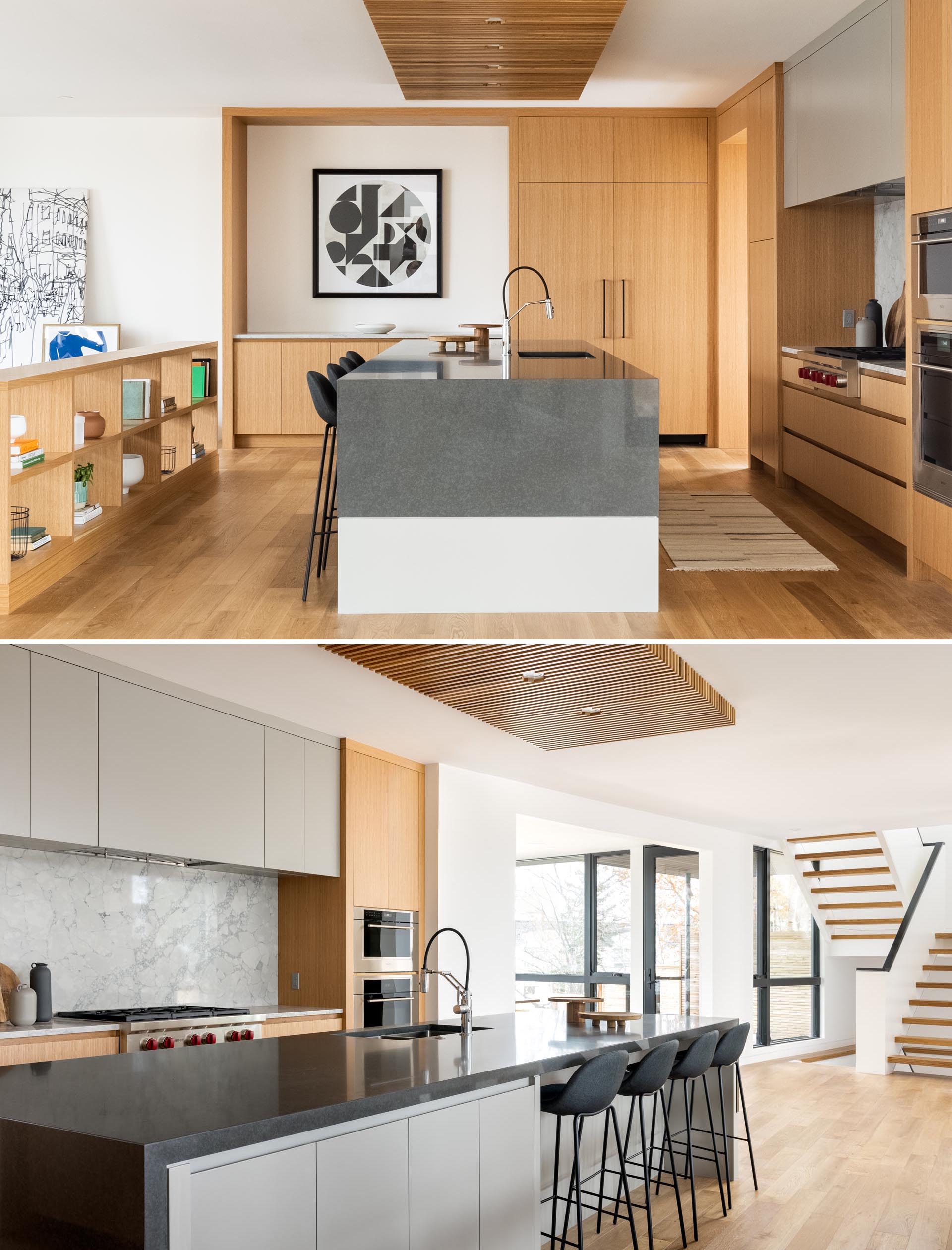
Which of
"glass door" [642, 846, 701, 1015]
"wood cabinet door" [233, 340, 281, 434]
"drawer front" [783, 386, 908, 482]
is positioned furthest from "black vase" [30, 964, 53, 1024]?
"glass door" [642, 846, 701, 1015]

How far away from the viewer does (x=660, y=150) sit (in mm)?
9562

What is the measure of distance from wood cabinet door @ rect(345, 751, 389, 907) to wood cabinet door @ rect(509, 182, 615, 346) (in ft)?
12.7

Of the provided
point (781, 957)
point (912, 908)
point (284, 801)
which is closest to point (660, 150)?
point (284, 801)

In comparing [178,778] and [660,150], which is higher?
[660,150]

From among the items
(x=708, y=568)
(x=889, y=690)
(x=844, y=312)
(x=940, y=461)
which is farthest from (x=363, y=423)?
(x=844, y=312)

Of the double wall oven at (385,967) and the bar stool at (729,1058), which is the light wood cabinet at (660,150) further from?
the bar stool at (729,1058)

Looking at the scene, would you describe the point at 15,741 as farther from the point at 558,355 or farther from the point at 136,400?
the point at 558,355

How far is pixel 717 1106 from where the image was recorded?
746 cm

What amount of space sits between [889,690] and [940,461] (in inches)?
57.6

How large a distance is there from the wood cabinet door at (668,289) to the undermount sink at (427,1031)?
5.65m

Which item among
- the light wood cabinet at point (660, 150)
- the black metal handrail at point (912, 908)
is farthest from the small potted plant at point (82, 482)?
the black metal handrail at point (912, 908)

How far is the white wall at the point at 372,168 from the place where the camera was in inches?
406

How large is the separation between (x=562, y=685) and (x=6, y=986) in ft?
9.60

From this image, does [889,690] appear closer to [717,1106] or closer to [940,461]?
[940,461]
